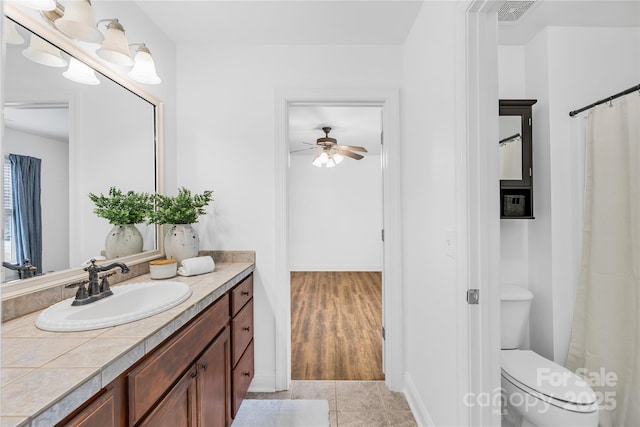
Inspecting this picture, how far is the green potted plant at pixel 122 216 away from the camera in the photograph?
1.54m

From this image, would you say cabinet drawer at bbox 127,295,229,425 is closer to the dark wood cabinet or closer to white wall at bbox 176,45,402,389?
white wall at bbox 176,45,402,389

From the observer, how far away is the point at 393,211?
214cm

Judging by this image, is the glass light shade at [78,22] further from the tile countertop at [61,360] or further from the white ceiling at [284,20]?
the tile countertop at [61,360]

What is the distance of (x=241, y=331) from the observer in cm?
185

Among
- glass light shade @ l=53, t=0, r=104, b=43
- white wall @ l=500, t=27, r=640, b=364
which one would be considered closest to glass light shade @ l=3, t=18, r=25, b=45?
glass light shade @ l=53, t=0, r=104, b=43

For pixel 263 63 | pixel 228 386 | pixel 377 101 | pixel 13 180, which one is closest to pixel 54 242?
pixel 13 180

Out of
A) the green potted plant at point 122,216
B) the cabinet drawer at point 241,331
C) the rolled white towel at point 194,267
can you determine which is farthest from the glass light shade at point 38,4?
the cabinet drawer at point 241,331

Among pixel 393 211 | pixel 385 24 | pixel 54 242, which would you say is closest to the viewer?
pixel 54 242

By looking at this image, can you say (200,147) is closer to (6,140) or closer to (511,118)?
(6,140)

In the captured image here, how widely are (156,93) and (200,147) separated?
1.39 feet

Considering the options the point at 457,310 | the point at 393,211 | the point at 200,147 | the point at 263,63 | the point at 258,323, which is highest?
the point at 263,63

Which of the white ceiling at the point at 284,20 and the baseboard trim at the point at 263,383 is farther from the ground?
the white ceiling at the point at 284,20

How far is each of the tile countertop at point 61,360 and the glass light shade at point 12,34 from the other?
1029mm

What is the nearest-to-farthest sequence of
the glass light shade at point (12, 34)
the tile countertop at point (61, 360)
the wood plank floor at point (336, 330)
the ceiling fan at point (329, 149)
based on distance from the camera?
the tile countertop at point (61, 360)
the glass light shade at point (12, 34)
the wood plank floor at point (336, 330)
the ceiling fan at point (329, 149)
